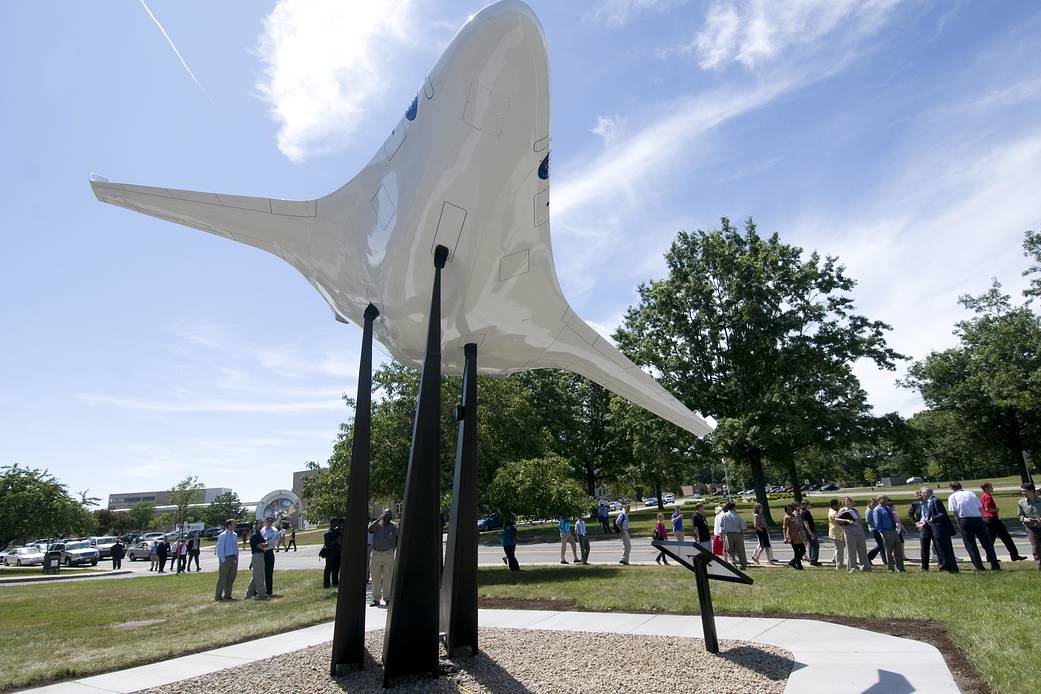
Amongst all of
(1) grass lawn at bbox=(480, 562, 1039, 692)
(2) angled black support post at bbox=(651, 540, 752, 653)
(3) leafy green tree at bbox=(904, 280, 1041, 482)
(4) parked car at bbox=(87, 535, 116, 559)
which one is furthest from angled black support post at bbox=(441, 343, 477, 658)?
(4) parked car at bbox=(87, 535, 116, 559)

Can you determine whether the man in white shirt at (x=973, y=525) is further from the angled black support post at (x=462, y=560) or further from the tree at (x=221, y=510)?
the tree at (x=221, y=510)

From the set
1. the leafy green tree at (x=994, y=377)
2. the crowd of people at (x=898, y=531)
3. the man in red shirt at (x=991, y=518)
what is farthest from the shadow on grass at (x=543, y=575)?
the leafy green tree at (x=994, y=377)

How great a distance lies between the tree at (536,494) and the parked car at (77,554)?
93.7ft

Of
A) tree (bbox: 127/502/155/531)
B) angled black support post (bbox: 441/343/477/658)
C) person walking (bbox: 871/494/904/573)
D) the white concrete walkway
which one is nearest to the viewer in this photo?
the white concrete walkway

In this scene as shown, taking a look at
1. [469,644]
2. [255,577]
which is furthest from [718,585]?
[255,577]

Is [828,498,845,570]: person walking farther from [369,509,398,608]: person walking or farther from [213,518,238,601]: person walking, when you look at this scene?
[213,518,238,601]: person walking

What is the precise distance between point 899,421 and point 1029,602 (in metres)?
18.1

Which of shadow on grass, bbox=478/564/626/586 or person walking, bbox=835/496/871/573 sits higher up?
person walking, bbox=835/496/871/573

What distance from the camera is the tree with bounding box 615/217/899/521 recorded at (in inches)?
889

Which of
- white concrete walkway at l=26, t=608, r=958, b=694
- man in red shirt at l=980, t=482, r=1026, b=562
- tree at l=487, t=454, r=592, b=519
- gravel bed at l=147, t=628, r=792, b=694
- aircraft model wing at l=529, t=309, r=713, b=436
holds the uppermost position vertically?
aircraft model wing at l=529, t=309, r=713, b=436

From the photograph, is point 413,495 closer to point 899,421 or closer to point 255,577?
point 255,577

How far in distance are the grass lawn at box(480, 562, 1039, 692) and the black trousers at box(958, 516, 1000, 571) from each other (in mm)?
336

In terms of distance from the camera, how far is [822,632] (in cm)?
636

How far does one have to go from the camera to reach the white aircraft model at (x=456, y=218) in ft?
16.1
